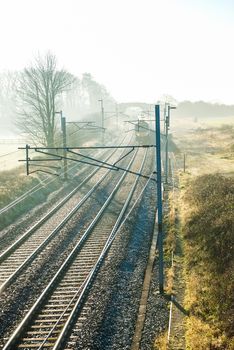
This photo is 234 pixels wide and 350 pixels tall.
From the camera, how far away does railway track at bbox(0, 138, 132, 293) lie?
1767 centimetres

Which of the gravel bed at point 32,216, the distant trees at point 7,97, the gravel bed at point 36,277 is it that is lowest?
the gravel bed at point 36,277

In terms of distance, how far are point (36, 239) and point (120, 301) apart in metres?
8.22

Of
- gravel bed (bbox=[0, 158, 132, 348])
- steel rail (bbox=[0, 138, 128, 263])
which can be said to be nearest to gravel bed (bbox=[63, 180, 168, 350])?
gravel bed (bbox=[0, 158, 132, 348])

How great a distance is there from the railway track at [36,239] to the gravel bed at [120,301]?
372 centimetres

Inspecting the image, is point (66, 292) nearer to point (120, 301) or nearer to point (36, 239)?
point (120, 301)

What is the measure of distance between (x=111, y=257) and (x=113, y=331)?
5930 mm

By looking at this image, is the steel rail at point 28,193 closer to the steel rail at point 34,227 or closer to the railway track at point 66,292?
the steel rail at point 34,227

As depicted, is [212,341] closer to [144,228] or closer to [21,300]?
[21,300]

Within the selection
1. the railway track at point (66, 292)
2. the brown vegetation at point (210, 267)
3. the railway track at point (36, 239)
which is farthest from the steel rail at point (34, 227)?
the brown vegetation at point (210, 267)

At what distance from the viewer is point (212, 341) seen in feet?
39.5

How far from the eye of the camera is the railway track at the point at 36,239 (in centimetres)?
1767

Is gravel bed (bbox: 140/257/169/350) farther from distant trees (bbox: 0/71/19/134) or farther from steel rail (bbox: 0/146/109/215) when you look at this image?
distant trees (bbox: 0/71/19/134)

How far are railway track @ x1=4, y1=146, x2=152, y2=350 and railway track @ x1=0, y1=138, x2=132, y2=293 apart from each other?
189cm

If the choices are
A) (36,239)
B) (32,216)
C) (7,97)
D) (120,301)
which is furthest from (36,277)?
(7,97)
